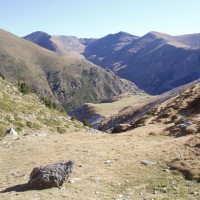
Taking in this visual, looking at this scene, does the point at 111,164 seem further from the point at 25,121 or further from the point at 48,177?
the point at 25,121

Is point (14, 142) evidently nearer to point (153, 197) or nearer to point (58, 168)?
point (58, 168)

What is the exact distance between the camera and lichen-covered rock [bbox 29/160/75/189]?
20734 mm

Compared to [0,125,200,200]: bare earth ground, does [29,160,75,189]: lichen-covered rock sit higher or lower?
higher

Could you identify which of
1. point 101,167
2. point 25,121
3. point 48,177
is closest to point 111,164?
point 101,167

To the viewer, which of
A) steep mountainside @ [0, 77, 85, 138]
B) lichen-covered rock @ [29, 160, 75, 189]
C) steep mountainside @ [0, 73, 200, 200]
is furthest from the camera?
steep mountainside @ [0, 77, 85, 138]

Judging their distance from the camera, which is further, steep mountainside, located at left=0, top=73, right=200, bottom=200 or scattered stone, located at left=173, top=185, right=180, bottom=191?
scattered stone, located at left=173, top=185, right=180, bottom=191

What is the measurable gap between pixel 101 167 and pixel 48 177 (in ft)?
15.8

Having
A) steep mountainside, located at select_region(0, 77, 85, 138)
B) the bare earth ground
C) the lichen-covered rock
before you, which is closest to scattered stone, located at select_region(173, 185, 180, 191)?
the bare earth ground

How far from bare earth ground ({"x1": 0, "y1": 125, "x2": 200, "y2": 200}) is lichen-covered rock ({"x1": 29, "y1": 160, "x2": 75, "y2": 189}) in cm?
48

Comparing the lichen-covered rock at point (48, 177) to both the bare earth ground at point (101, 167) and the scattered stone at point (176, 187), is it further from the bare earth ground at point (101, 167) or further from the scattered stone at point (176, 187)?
the scattered stone at point (176, 187)

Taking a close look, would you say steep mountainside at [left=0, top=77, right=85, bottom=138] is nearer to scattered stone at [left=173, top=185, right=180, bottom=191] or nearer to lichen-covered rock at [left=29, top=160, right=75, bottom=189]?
lichen-covered rock at [left=29, top=160, right=75, bottom=189]

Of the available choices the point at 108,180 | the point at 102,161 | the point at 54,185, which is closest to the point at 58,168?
the point at 54,185

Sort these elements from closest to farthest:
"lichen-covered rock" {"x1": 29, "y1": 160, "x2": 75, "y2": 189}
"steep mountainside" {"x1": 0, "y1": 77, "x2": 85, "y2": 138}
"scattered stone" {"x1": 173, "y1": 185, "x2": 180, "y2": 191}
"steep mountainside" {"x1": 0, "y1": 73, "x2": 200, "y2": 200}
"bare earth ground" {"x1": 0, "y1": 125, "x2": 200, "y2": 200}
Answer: "bare earth ground" {"x1": 0, "y1": 125, "x2": 200, "y2": 200}, "steep mountainside" {"x1": 0, "y1": 73, "x2": 200, "y2": 200}, "scattered stone" {"x1": 173, "y1": 185, "x2": 180, "y2": 191}, "lichen-covered rock" {"x1": 29, "y1": 160, "x2": 75, "y2": 189}, "steep mountainside" {"x1": 0, "y1": 77, "x2": 85, "y2": 138}

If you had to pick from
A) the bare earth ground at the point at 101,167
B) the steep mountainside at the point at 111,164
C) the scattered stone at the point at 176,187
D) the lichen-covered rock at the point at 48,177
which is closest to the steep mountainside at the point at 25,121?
the steep mountainside at the point at 111,164
